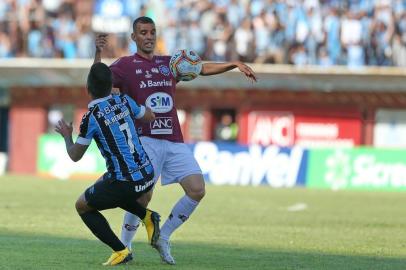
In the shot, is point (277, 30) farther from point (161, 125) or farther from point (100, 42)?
point (100, 42)

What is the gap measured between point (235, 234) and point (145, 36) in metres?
4.37

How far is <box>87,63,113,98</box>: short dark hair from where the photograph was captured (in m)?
8.65

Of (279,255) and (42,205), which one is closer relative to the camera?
(279,255)

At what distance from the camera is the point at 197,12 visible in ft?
98.9

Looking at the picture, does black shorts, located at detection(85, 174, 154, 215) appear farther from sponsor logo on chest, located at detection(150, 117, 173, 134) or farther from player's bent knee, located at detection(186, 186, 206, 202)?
sponsor logo on chest, located at detection(150, 117, 173, 134)

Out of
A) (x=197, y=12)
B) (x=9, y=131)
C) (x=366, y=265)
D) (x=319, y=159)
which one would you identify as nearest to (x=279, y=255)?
(x=366, y=265)

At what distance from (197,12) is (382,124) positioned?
23.1 feet

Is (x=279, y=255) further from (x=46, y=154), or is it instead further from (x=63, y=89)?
(x=63, y=89)

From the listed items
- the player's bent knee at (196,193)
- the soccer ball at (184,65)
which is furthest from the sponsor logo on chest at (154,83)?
the player's bent knee at (196,193)

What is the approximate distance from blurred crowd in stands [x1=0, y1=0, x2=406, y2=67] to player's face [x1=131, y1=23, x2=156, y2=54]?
1916cm

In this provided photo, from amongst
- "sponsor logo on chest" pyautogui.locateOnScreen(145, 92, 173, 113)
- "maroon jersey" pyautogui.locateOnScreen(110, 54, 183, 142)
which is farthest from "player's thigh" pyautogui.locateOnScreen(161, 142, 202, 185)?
"sponsor logo on chest" pyautogui.locateOnScreen(145, 92, 173, 113)

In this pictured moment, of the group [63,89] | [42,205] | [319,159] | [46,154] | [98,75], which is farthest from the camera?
[63,89]

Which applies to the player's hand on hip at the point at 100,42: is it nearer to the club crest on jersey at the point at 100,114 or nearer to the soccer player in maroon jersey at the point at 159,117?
the soccer player in maroon jersey at the point at 159,117

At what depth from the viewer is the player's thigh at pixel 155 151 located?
9.70 m
